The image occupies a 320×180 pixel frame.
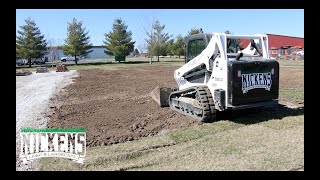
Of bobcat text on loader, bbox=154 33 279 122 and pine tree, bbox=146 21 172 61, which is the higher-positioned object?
pine tree, bbox=146 21 172 61

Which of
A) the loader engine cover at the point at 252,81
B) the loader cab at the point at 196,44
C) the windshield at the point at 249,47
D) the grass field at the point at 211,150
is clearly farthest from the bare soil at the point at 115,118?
the windshield at the point at 249,47

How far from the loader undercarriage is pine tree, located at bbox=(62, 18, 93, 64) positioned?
1934 inches

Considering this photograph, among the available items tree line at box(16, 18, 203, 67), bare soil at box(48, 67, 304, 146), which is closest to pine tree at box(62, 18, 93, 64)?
tree line at box(16, 18, 203, 67)

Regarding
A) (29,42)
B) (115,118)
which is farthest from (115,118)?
(29,42)

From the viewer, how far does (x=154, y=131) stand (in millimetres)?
7898

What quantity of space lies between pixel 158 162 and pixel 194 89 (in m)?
3.79

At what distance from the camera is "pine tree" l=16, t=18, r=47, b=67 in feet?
168

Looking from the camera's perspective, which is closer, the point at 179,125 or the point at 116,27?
the point at 179,125

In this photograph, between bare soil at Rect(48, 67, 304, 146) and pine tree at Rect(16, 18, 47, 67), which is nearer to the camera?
bare soil at Rect(48, 67, 304, 146)

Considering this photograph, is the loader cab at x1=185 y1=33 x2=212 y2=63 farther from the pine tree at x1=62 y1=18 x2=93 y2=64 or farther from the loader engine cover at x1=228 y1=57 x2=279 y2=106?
the pine tree at x1=62 y1=18 x2=93 y2=64
